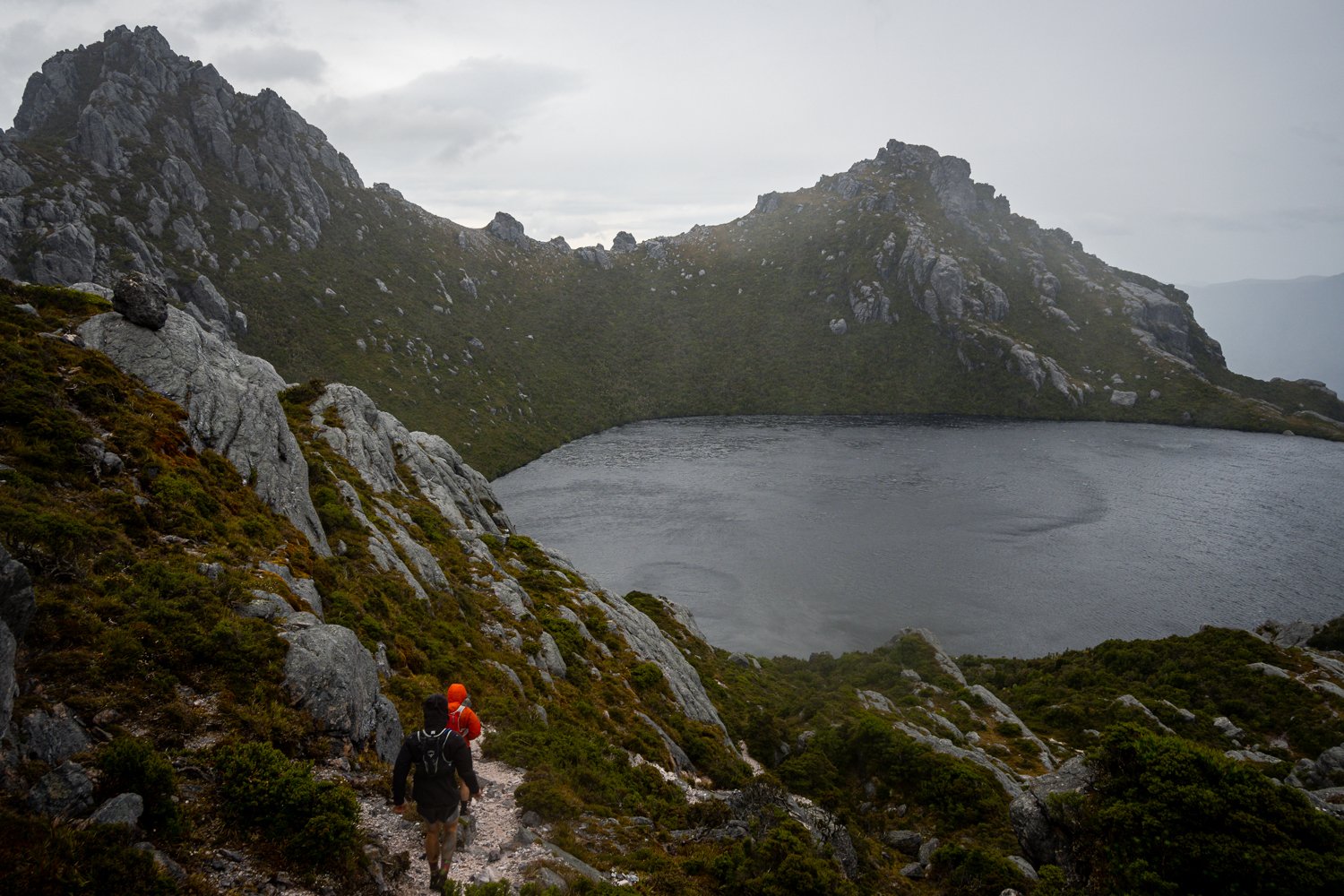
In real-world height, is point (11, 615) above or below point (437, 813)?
above

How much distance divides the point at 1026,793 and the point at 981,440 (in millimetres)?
144416

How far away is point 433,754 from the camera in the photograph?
10641 mm

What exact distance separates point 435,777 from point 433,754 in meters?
0.39

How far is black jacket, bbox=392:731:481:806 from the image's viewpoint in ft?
34.3

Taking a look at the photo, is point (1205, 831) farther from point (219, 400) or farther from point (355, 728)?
point (219, 400)

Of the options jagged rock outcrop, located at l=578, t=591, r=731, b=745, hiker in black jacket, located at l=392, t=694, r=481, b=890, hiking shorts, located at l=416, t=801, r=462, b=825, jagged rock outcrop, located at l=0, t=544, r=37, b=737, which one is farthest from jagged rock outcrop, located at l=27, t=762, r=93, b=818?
jagged rock outcrop, located at l=578, t=591, r=731, b=745

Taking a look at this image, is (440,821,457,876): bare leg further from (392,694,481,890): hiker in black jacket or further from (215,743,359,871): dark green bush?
(215,743,359,871): dark green bush

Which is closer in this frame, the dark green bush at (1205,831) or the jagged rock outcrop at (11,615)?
the jagged rock outcrop at (11,615)

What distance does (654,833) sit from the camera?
16.7 m

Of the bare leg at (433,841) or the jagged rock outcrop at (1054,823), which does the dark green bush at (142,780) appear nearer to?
the bare leg at (433,841)

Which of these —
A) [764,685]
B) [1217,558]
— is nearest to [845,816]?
[764,685]

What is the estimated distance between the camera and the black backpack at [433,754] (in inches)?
414

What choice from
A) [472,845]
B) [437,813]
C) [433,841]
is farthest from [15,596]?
[472,845]

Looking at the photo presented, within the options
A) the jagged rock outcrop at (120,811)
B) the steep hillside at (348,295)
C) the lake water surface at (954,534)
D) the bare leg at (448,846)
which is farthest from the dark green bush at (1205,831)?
the steep hillside at (348,295)
